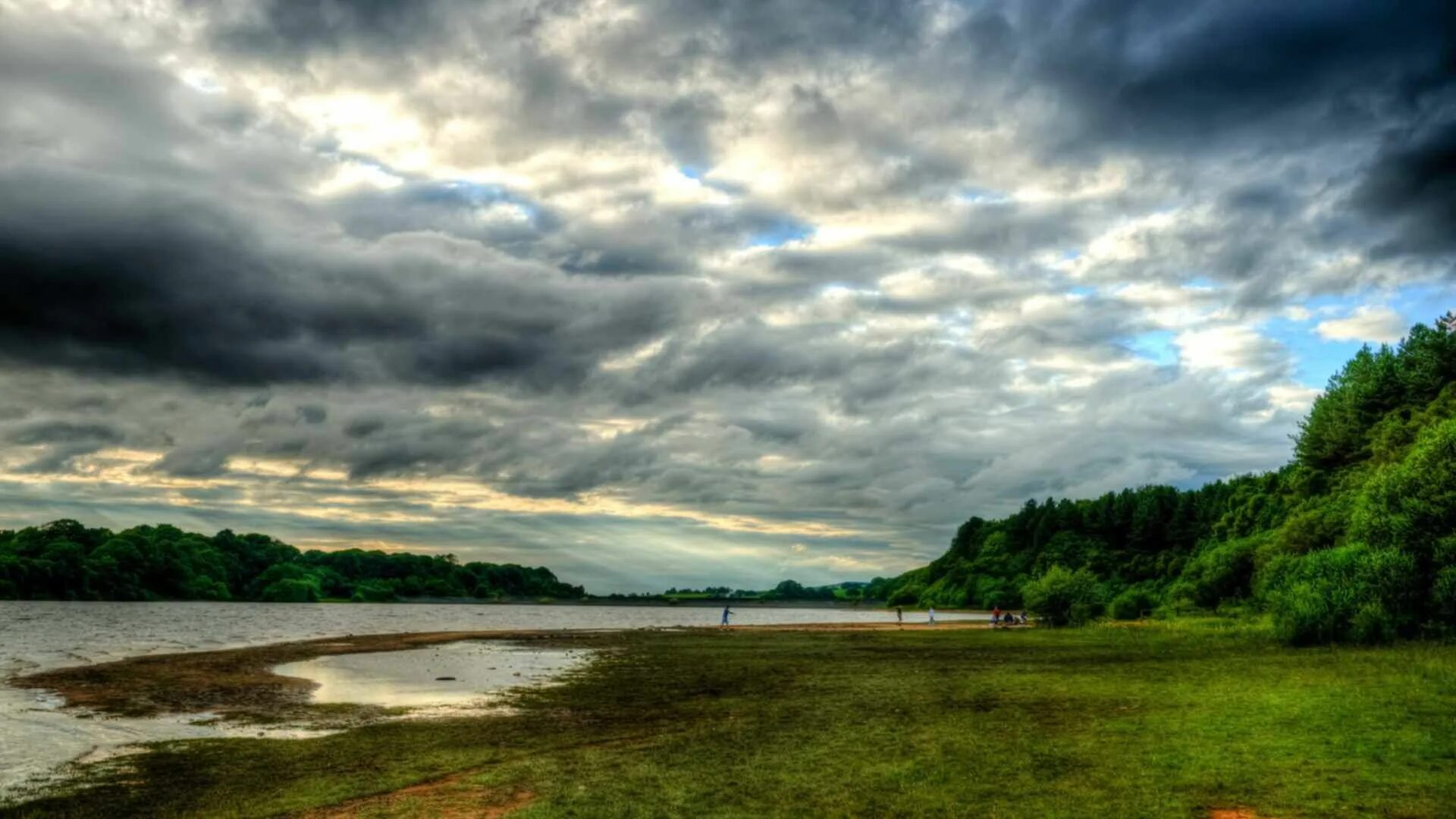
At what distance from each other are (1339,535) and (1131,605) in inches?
1119

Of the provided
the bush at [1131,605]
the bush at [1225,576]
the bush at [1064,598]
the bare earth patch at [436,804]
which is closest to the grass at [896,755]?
the bare earth patch at [436,804]

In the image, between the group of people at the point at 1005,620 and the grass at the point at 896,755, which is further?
the group of people at the point at 1005,620

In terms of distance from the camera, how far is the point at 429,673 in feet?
155

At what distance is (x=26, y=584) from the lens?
16400 cm

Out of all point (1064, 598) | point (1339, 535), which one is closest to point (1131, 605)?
point (1064, 598)

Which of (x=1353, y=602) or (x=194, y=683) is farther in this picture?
(x=1353, y=602)

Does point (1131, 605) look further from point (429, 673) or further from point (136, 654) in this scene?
point (136, 654)

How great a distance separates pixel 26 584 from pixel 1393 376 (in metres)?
207

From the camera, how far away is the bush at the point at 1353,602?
40531mm

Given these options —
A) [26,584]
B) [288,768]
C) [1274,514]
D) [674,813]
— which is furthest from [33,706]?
[26,584]

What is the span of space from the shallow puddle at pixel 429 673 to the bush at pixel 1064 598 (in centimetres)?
4634

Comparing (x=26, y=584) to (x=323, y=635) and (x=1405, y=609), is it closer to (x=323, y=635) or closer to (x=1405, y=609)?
(x=323, y=635)

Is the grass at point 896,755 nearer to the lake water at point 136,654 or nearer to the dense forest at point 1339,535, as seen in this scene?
the lake water at point 136,654

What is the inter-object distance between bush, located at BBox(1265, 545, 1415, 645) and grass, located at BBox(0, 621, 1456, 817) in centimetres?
469
